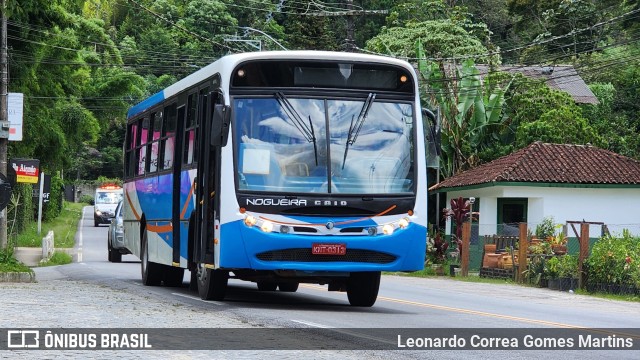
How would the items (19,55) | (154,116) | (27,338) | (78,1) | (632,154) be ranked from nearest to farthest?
(27,338), (154,116), (78,1), (19,55), (632,154)

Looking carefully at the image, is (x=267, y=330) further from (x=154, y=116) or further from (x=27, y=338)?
(x=154, y=116)

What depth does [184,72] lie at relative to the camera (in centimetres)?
8700

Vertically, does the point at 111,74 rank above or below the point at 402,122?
above

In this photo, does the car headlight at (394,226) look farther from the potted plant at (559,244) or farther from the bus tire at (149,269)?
the potted plant at (559,244)

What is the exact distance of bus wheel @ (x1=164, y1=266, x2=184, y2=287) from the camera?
2266cm

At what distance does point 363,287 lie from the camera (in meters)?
17.7

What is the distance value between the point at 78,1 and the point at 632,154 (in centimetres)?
2933

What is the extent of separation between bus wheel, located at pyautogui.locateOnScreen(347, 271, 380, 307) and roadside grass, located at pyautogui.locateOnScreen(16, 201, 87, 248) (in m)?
28.7

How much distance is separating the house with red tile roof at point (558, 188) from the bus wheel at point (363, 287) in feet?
77.8

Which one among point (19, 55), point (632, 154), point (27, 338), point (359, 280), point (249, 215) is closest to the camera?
point (27, 338)

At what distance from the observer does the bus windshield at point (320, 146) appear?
16016 millimetres

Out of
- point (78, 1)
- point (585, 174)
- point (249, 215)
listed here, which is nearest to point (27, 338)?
point (249, 215)

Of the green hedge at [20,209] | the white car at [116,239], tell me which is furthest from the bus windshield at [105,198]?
the white car at [116,239]

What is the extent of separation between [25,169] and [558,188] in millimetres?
18571
